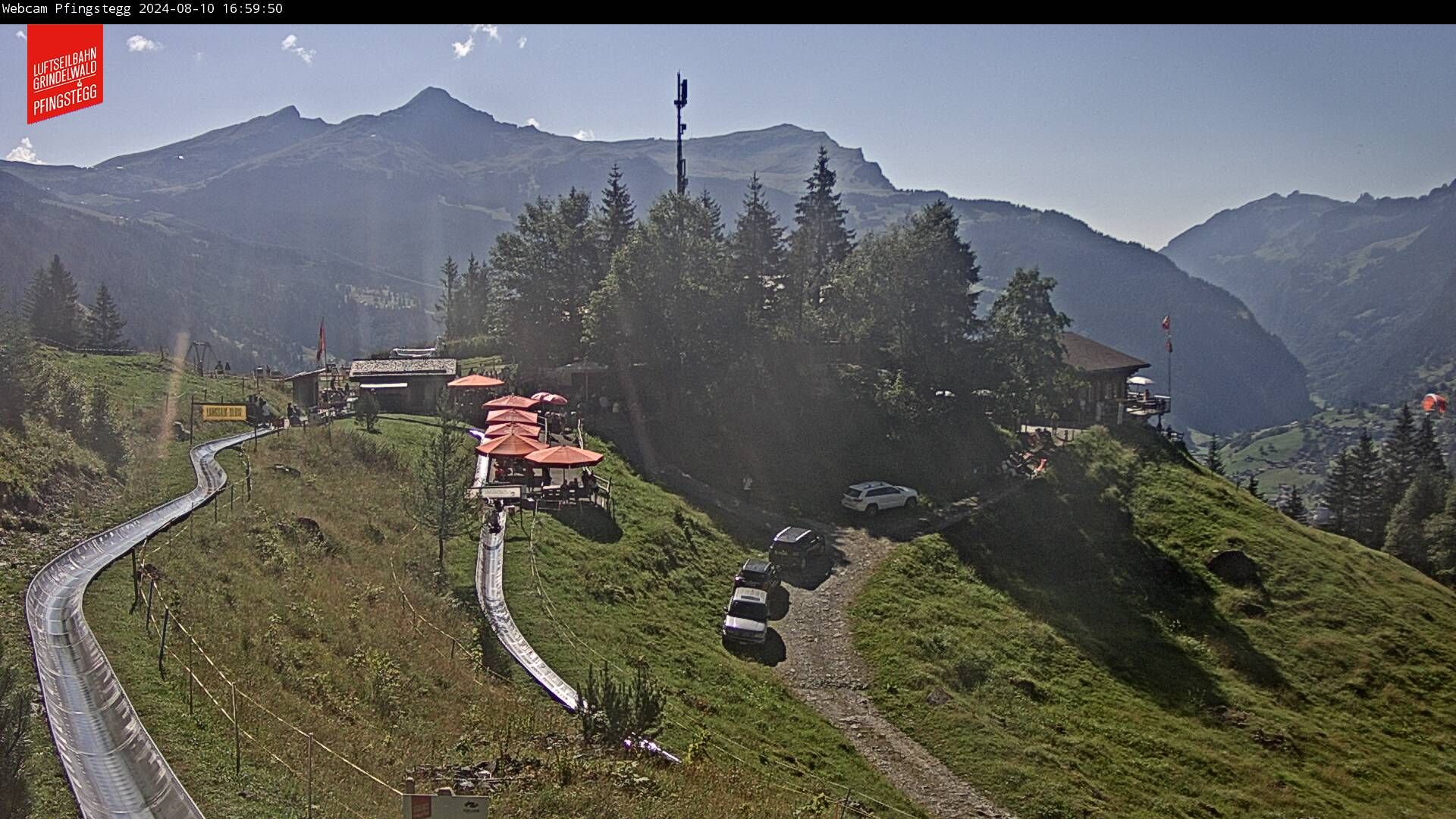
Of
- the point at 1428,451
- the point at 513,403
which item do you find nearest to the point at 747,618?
the point at 513,403

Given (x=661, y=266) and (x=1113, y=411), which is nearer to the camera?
(x=661, y=266)

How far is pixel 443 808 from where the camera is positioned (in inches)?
376

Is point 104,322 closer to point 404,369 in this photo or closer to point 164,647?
point 404,369

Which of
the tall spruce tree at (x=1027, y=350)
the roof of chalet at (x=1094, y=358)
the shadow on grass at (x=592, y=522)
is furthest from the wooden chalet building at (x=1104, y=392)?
the shadow on grass at (x=592, y=522)

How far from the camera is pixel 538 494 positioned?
123ft

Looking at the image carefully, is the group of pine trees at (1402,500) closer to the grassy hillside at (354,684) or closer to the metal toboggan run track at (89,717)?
the grassy hillside at (354,684)

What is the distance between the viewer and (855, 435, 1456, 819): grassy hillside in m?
24.8

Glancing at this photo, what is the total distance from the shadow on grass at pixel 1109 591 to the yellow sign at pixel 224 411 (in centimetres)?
3761

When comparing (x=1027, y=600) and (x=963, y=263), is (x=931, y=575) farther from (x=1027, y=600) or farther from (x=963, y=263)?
(x=963, y=263)

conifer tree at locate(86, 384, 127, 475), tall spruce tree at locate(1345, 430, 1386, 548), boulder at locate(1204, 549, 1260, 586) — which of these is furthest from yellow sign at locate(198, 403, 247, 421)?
tall spruce tree at locate(1345, 430, 1386, 548)

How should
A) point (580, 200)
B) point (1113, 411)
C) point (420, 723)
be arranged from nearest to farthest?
point (420, 723)
point (1113, 411)
point (580, 200)

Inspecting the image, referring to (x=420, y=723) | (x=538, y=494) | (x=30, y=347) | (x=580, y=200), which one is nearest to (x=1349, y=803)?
(x=420, y=723)

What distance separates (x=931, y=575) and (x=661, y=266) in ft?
88.4

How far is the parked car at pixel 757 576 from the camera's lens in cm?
3247
